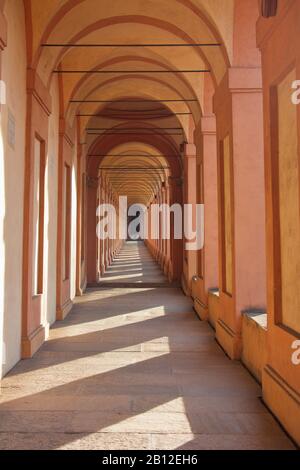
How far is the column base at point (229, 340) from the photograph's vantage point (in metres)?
6.31

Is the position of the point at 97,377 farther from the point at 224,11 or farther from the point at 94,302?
the point at 94,302

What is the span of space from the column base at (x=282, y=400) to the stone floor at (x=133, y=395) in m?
0.11

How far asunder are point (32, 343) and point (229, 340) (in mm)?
2946

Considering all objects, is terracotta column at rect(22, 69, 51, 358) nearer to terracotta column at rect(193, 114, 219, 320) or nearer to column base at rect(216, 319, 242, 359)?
column base at rect(216, 319, 242, 359)

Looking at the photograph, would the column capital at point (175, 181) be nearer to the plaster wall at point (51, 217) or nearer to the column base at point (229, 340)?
the plaster wall at point (51, 217)

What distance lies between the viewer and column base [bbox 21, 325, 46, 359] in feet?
21.5

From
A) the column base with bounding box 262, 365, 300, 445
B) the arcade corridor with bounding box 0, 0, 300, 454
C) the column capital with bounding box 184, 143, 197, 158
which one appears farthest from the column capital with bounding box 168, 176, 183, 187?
the column base with bounding box 262, 365, 300, 445

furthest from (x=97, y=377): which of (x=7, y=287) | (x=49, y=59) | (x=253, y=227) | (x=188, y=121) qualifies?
(x=188, y=121)

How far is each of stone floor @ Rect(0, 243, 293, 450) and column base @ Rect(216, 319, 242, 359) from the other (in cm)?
15

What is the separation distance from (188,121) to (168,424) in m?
9.75

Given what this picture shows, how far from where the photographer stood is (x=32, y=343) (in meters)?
6.71

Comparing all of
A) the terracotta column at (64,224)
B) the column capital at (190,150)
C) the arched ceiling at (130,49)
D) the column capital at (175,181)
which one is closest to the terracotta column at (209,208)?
the arched ceiling at (130,49)

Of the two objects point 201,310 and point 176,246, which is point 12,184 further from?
point 176,246
